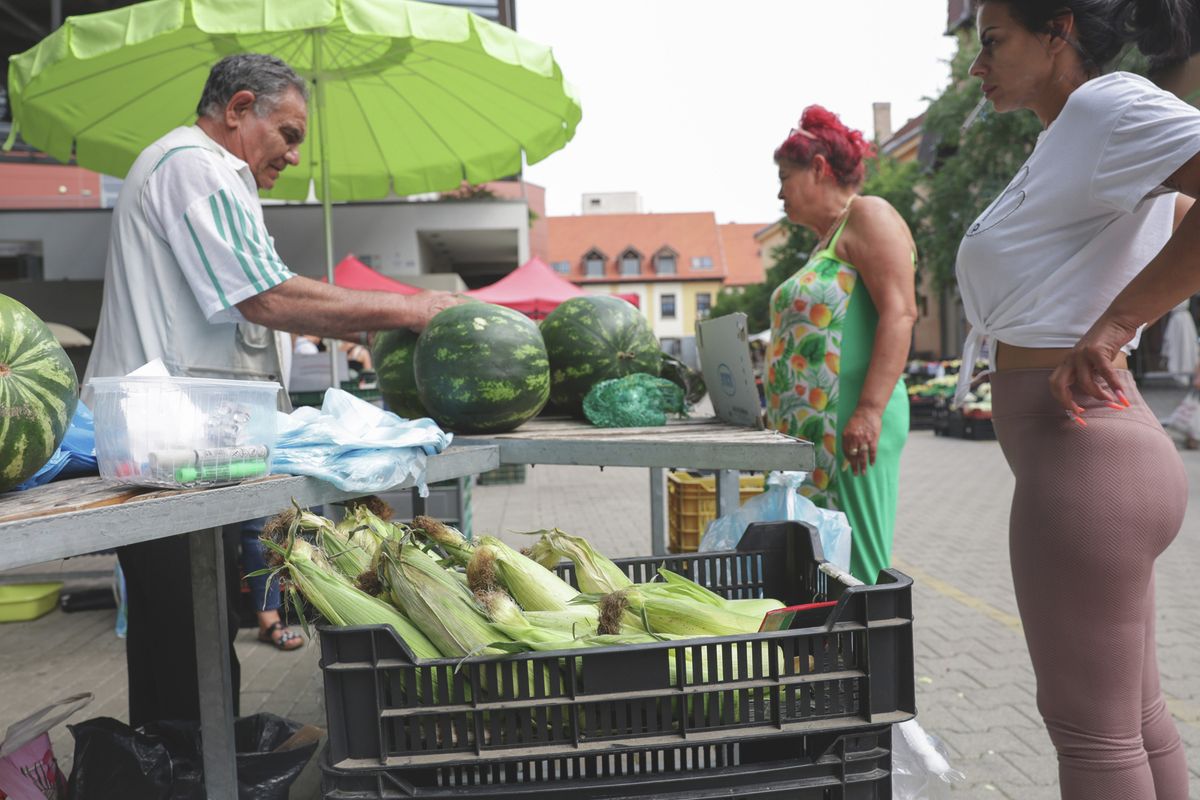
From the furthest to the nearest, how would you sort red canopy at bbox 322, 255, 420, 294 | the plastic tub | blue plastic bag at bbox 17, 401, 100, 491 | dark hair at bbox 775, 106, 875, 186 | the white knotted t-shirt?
red canopy at bbox 322, 255, 420, 294, the plastic tub, dark hair at bbox 775, 106, 875, 186, blue plastic bag at bbox 17, 401, 100, 491, the white knotted t-shirt

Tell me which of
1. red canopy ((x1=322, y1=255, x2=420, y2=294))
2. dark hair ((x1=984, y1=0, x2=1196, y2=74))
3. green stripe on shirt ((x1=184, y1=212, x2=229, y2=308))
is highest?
red canopy ((x1=322, y1=255, x2=420, y2=294))

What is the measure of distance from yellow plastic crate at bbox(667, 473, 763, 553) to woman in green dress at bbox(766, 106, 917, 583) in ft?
5.46

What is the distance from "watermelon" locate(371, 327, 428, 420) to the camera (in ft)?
9.14

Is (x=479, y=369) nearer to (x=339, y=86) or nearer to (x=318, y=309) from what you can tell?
(x=318, y=309)

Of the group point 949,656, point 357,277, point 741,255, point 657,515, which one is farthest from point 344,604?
point 741,255

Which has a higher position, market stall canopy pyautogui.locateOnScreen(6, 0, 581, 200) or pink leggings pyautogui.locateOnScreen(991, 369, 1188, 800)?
market stall canopy pyautogui.locateOnScreen(6, 0, 581, 200)

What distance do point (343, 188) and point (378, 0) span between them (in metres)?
2.16

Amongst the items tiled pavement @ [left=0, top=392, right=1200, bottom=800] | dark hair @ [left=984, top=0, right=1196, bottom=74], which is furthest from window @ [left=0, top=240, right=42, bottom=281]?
dark hair @ [left=984, top=0, right=1196, bottom=74]

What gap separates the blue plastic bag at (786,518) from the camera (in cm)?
238

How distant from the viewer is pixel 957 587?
5.71m

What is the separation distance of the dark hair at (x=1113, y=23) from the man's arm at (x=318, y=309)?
1.78 meters

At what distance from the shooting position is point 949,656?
432 cm

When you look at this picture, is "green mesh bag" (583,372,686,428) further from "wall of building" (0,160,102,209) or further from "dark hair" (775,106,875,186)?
"wall of building" (0,160,102,209)

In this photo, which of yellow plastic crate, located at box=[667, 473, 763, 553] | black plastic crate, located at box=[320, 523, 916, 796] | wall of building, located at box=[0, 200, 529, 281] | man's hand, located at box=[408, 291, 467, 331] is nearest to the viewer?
black plastic crate, located at box=[320, 523, 916, 796]
